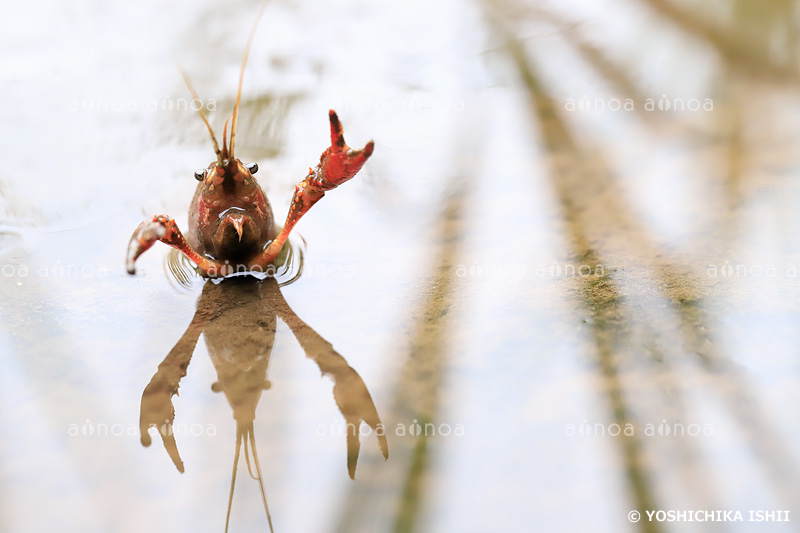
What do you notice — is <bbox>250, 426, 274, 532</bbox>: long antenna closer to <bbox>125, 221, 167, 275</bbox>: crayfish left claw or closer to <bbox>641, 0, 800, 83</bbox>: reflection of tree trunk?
<bbox>125, 221, 167, 275</bbox>: crayfish left claw

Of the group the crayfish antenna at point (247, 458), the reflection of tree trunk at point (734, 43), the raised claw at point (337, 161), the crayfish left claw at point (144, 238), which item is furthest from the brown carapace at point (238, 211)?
the reflection of tree trunk at point (734, 43)

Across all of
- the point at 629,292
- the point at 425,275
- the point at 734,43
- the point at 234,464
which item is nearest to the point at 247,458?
the point at 234,464

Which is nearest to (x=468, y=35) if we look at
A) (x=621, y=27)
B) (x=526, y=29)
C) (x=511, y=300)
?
(x=526, y=29)

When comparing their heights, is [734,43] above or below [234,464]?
above

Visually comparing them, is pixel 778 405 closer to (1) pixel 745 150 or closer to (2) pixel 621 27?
(1) pixel 745 150

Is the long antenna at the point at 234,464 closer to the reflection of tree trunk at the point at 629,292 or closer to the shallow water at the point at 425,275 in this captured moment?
the shallow water at the point at 425,275

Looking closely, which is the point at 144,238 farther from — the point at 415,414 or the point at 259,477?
the point at 415,414
